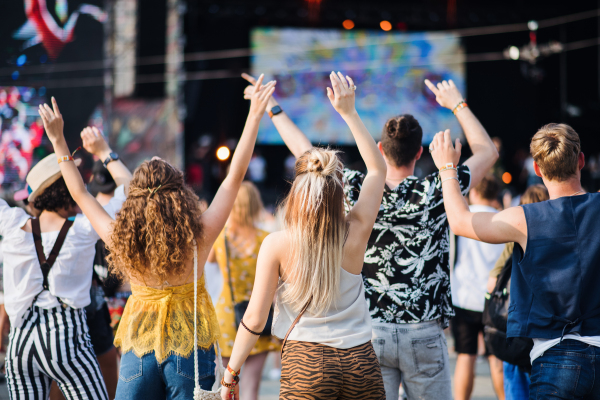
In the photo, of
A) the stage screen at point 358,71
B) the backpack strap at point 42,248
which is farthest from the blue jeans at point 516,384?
the stage screen at point 358,71

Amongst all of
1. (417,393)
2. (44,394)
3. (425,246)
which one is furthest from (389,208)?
(44,394)

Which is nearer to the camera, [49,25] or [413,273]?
[413,273]

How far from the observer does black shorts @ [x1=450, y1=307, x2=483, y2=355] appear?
4027mm

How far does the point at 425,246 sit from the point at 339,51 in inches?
467

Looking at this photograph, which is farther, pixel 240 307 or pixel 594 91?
pixel 594 91

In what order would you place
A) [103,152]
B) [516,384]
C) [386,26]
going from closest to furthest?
[103,152] < [516,384] < [386,26]

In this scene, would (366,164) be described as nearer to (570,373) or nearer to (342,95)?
(342,95)

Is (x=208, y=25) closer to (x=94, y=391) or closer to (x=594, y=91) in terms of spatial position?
(x=594, y=91)

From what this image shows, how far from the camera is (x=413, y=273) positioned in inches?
98.3

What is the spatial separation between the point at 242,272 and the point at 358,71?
35.9 ft

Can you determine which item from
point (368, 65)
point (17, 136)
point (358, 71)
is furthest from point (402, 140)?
point (358, 71)

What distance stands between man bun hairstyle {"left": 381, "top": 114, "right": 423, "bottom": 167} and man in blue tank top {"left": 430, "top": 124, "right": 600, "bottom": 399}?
0.56 m

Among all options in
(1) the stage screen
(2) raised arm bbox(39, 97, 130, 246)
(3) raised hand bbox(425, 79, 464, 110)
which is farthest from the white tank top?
(1) the stage screen

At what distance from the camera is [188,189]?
239 centimetres
